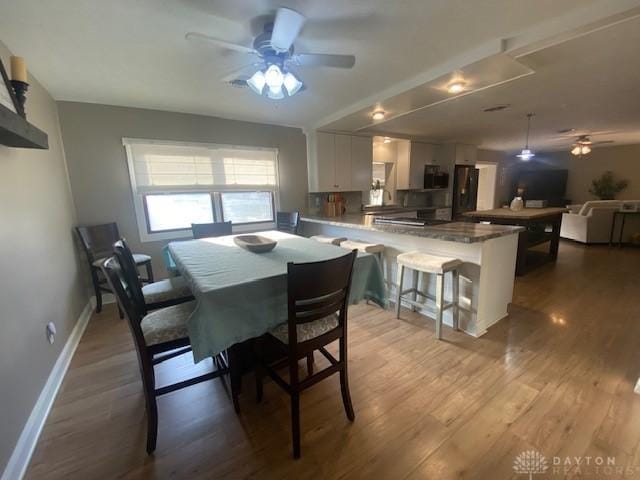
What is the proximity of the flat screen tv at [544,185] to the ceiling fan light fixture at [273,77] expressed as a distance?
892 centimetres

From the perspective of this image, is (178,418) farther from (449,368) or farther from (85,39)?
(85,39)

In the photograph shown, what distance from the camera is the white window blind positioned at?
11.0 ft

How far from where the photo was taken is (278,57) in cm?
180

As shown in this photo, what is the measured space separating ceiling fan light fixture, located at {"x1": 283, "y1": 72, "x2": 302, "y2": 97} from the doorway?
796 cm

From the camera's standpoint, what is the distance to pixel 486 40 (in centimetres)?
193

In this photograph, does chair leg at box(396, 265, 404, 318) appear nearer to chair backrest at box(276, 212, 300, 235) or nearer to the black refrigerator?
chair backrest at box(276, 212, 300, 235)

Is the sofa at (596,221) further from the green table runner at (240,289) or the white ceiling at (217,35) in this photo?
the green table runner at (240,289)

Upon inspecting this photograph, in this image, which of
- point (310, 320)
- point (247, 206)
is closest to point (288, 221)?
point (247, 206)

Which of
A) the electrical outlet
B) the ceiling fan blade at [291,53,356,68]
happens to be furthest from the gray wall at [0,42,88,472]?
the ceiling fan blade at [291,53,356,68]

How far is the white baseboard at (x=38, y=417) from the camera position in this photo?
1.28 meters

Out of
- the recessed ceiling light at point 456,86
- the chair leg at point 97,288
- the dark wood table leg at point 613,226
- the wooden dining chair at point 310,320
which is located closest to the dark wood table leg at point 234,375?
the wooden dining chair at point 310,320

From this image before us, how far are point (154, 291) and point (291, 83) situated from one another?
1832 millimetres

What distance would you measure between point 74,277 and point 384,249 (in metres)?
3.25

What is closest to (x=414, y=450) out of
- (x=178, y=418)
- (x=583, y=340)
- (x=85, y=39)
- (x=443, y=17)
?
(x=178, y=418)
